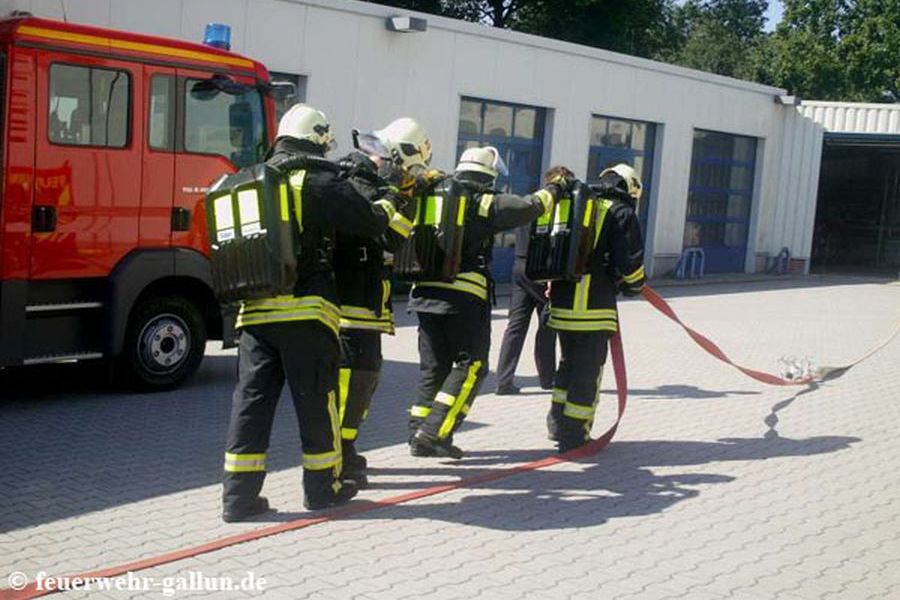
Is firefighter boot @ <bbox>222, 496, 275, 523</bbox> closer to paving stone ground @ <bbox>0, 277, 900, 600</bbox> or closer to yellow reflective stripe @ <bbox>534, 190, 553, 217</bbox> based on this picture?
paving stone ground @ <bbox>0, 277, 900, 600</bbox>

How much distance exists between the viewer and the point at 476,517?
20.0 ft

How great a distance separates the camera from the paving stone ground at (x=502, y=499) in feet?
17.1

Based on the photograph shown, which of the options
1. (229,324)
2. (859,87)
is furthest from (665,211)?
(859,87)

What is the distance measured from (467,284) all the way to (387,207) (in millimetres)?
1217

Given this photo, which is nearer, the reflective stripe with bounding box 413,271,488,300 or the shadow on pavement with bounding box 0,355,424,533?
the shadow on pavement with bounding box 0,355,424,533

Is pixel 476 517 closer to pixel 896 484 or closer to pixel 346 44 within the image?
pixel 896 484

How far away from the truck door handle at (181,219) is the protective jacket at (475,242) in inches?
97.7

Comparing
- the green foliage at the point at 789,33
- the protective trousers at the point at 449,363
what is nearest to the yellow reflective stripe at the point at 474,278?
the protective trousers at the point at 449,363

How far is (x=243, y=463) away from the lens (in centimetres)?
570

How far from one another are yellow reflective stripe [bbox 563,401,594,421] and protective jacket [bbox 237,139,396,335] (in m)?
2.22

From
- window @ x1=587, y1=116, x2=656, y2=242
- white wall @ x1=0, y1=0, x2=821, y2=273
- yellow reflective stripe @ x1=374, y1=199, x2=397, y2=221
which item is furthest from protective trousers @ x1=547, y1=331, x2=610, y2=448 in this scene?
→ window @ x1=587, y1=116, x2=656, y2=242

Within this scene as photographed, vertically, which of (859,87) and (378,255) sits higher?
(859,87)

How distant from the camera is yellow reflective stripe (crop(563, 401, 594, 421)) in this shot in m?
7.54

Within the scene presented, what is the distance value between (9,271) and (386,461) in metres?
2.88
